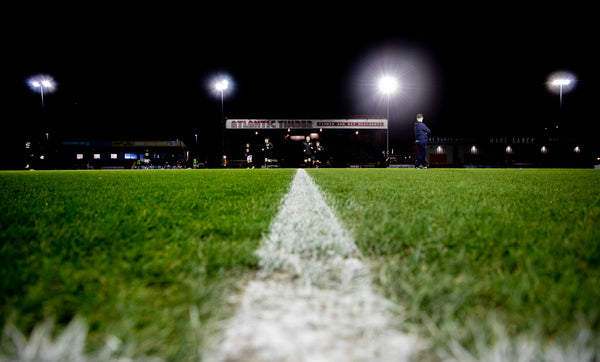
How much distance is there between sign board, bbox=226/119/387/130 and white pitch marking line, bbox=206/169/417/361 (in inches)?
1237

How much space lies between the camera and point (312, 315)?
37.8 inches

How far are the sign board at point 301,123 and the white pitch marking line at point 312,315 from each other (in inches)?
1237

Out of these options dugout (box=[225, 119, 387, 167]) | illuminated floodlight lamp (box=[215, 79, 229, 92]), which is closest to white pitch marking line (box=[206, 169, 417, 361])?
illuminated floodlight lamp (box=[215, 79, 229, 92])

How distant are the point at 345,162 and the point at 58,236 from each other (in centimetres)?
4088

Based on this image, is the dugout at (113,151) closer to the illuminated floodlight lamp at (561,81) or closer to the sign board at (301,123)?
the sign board at (301,123)

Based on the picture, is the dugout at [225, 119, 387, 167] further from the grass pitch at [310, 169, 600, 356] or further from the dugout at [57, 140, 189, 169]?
the grass pitch at [310, 169, 600, 356]

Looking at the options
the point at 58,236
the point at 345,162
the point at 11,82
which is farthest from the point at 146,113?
the point at 58,236

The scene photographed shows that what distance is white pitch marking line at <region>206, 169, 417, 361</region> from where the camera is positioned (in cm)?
77

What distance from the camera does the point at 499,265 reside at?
1356 mm

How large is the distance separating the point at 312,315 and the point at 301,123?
3217cm

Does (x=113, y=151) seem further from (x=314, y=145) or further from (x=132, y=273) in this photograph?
(x=132, y=273)

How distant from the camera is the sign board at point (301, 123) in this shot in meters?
32.5

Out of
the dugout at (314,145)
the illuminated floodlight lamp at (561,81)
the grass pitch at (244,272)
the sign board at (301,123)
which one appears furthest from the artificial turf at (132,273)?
the illuminated floodlight lamp at (561,81)

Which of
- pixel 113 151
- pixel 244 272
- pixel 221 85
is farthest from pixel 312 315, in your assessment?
pixel 113 151
